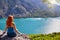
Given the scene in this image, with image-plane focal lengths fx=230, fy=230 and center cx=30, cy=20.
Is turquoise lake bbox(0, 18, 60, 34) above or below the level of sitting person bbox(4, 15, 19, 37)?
below

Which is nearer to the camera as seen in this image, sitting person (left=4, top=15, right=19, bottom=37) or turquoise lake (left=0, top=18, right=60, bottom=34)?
sitting person (left=4, top=15, right=19, bottom=37)

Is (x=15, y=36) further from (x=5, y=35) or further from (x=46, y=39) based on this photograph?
(x=46, y=39)

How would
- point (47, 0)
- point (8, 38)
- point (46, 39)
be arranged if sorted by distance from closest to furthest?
point (8, 38), point (46, 39), point (47, 0)

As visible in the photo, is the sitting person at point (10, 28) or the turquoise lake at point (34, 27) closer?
the sitting person at point (10, 28)

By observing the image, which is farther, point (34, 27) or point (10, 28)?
point (34, 27)

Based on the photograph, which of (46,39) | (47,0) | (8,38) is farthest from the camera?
(47,0)

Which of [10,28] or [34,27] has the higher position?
[10,28]

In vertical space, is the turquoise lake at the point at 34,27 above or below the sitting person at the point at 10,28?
below

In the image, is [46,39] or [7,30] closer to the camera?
[7,30]

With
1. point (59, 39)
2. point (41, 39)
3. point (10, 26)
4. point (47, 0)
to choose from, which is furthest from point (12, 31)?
point (47, 0)

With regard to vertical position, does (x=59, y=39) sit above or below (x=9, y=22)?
below

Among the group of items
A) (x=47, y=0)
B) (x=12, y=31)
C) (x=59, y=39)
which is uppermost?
(x=47, y=0)

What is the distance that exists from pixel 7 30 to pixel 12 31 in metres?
0.36

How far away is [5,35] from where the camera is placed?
11.6m
